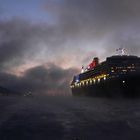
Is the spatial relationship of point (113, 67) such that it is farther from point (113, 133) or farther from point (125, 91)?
point (113, 133)

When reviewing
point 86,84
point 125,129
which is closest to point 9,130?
point 125,129

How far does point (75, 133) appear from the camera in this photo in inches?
957

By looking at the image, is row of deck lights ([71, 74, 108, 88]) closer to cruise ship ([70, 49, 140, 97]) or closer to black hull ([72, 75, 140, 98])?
cruise ship ([70, 49, 140, 97])

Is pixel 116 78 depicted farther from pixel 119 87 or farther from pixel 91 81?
pixel 91 81

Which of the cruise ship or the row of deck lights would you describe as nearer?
the cruise ship

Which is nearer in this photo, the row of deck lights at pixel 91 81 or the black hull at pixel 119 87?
the black hull at pixel 119 87

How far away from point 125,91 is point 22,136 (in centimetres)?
6473

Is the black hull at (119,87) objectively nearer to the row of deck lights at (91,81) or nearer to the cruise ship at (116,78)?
the cruise ship at (116,78)

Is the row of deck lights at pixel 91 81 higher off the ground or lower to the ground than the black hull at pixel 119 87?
higher

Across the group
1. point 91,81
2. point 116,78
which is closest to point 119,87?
point 116,78

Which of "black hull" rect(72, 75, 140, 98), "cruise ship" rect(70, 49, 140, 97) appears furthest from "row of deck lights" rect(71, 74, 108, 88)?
"black hull" rect(72, 75, 140, 98)

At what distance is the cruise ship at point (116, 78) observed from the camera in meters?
84.8

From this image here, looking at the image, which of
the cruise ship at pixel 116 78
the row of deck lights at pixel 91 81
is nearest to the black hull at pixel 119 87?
the cruise ship at pixel 116 78

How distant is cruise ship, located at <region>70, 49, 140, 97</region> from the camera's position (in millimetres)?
84750
